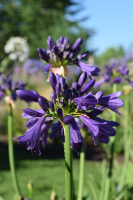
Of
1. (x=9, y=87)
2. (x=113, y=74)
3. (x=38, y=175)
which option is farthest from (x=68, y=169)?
(x=38, y=175)

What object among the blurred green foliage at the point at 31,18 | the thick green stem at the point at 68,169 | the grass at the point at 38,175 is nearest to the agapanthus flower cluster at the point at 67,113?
the thick green stem at the point at 68,169

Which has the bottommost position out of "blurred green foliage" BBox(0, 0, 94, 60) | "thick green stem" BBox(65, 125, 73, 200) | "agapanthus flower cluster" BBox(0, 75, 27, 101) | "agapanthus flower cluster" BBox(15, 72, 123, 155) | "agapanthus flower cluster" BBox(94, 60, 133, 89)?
"thick green stem" BBox(65, 125, 73, 200)

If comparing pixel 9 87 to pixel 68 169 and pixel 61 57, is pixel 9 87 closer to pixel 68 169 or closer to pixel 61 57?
pixel 61 57

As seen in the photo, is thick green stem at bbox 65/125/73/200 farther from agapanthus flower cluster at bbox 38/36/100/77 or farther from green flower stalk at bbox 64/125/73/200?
agapanthus flower cluster at bbox 38/36/100/77

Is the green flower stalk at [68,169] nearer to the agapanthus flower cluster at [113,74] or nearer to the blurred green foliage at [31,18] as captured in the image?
the agapanthus flower cluster at [113,74]

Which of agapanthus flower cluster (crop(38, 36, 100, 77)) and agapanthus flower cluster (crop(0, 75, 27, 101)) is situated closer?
agapanthus flower cluster (crop(38, 36, 100, 77))

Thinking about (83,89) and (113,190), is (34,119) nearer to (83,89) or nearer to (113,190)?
(83,89)

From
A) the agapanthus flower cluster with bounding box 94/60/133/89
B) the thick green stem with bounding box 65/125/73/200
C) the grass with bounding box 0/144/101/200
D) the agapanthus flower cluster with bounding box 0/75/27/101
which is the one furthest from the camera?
the grass with bounding box 0/144/101/200

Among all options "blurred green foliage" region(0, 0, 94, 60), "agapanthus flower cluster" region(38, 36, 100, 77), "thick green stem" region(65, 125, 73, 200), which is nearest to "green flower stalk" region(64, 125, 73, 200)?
"thick green stem" region(65, 125, 73, 200)
